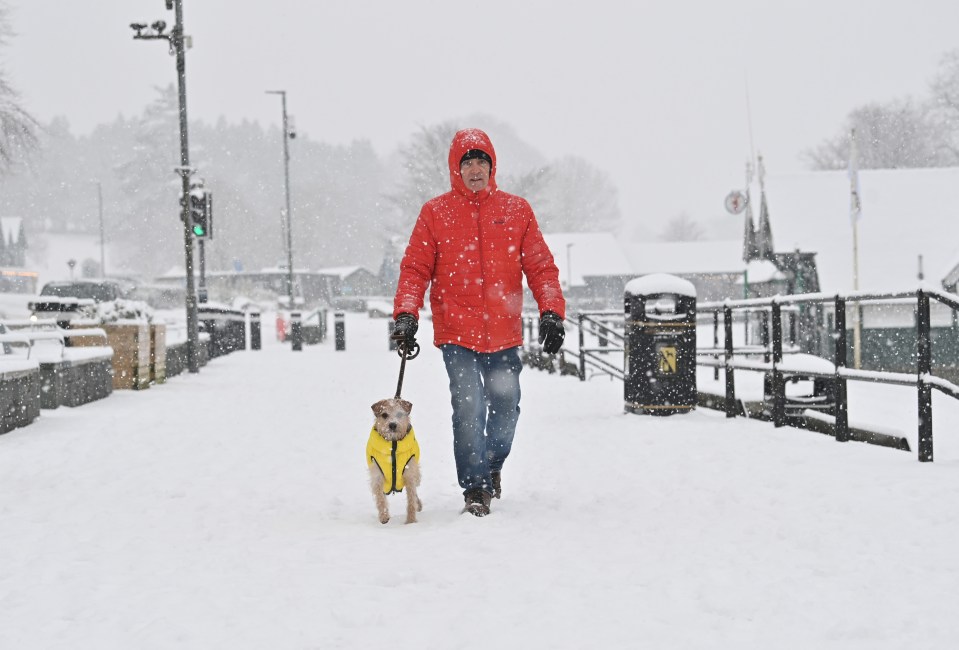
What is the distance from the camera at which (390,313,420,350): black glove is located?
472 centimetres

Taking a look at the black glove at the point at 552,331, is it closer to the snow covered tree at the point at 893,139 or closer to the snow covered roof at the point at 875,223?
the snow covered roof at the point at 875,223

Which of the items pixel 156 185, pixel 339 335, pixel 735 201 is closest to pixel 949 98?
pixel 735 201

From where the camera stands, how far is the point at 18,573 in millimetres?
3711

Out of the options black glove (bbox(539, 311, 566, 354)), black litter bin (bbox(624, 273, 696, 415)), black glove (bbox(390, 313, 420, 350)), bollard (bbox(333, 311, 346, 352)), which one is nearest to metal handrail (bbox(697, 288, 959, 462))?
black litter bin (bbox(624, 273, 696, 415))

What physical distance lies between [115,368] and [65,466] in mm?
6502

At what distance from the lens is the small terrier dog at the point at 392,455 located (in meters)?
4.45

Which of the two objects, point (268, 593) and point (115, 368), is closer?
point (268, 593)

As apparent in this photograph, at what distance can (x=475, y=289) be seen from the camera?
16.0 ft

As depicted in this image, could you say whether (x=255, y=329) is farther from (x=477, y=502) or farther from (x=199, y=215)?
(x=477, y=502)

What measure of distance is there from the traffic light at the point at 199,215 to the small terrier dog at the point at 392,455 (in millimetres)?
12980

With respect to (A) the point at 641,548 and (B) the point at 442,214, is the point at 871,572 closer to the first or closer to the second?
(A) the point at 641,548

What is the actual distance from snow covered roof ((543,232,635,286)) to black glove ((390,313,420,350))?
5801cm

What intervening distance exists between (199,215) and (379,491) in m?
13.3

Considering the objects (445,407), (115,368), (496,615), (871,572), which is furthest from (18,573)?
(115,368)
